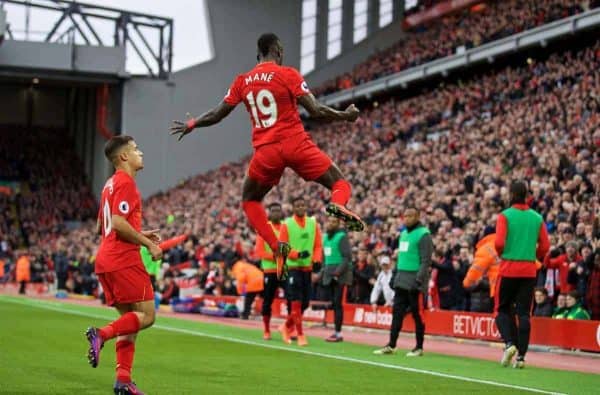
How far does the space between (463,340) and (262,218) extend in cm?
952

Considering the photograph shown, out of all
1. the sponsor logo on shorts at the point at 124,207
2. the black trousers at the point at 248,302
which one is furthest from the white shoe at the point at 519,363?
the black trousers at the point at 248,302

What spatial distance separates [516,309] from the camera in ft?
40.2

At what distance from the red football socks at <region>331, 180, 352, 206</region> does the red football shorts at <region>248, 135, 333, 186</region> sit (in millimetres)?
163

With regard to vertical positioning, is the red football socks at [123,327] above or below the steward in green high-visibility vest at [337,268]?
below

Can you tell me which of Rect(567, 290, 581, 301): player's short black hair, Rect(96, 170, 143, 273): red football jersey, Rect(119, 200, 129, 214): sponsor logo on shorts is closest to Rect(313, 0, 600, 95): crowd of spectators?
Rect(567, 290, 581, 301): player's short black hair

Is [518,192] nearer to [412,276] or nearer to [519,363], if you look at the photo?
[519,363]

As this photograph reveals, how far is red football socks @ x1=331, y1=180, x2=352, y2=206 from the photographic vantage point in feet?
27.3

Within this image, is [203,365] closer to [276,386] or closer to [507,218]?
[276,386]

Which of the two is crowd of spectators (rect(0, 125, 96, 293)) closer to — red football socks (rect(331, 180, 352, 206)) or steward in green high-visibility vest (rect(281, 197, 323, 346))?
steward in green high-visibility vest (rect(281, 197, 323, 346))

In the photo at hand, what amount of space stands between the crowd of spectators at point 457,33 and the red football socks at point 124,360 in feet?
84.9

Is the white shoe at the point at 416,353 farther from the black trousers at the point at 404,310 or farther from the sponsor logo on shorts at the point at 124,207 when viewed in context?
the sponsor logo on shorts at the point at 124,207

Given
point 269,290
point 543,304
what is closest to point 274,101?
point 269,290

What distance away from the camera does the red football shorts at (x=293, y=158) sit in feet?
27.6

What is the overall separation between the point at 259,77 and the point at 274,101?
265 millimetres
